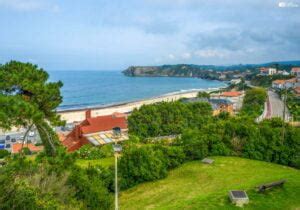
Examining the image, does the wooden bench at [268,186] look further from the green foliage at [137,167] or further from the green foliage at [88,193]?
the green foliage at [137,167]

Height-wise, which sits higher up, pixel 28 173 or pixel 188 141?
pixel 28 173

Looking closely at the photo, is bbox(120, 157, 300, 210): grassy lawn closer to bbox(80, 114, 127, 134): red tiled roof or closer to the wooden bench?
the wooden bench

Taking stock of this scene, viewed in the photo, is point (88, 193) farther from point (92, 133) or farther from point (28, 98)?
point (92, 133)

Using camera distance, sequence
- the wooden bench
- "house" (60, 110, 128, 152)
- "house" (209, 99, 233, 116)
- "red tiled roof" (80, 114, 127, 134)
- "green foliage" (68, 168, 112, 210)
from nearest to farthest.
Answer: "green foliage" (68, 168, 112, 210), the wooden bench, "house" (60, 110, 128, 152), "red tiled roof" (80, 114, 127, 134), "house" (209, 99, 233, 116)

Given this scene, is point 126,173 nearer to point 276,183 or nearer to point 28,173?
point 28,173

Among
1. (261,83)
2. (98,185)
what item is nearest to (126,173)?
(98,185)

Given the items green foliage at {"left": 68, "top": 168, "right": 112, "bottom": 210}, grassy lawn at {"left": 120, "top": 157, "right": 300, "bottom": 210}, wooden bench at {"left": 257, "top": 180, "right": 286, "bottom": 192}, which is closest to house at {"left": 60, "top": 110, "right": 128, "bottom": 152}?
grassy lawn at {"left": 120, "top": 157, "right": 300, "bottom": 210}

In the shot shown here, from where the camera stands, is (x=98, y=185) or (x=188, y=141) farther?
(x=188, y=141)
